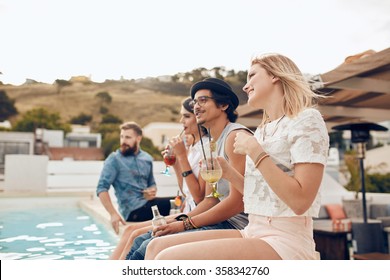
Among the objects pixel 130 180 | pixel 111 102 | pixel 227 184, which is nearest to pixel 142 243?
pixel 227 184

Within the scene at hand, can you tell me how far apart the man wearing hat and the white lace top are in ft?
0.88

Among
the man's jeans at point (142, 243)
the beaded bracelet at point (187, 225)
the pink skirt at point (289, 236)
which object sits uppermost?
the pink skirt at point (289, 236)

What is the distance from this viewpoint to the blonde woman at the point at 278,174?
118cm

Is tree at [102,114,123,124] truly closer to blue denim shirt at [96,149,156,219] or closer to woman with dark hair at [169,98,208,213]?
blue denim shirt at [96,149,156,219]

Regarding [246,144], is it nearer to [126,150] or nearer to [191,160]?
[191,160]

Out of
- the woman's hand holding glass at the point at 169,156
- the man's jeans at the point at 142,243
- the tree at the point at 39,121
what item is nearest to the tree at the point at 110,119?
the tree at the point at 39,121

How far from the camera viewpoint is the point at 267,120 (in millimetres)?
1537

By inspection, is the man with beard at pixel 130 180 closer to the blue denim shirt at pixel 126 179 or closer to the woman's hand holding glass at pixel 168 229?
the blue denim shirt at pixel 126 179

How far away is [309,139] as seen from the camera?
3.96ft

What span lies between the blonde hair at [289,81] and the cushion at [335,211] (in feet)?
16.6

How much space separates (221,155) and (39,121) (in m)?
48.2

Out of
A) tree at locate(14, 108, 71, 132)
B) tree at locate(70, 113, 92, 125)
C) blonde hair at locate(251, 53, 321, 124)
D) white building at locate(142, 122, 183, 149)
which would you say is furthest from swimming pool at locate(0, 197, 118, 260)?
tree at locate(14, 108, 71, 132)

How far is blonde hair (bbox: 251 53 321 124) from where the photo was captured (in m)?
1.35
